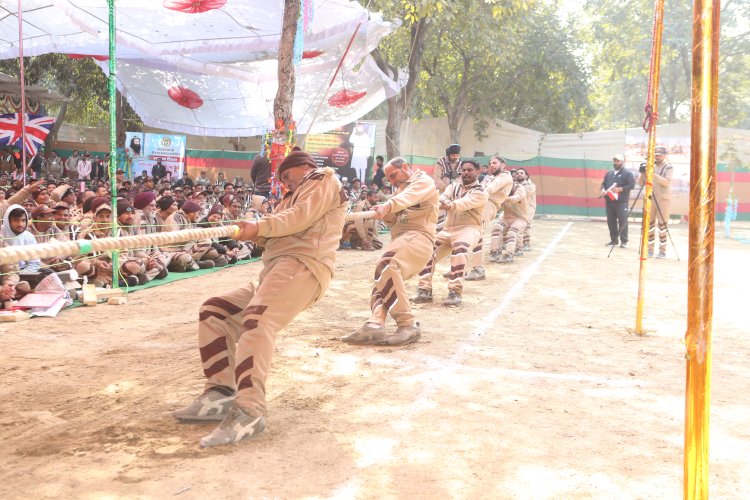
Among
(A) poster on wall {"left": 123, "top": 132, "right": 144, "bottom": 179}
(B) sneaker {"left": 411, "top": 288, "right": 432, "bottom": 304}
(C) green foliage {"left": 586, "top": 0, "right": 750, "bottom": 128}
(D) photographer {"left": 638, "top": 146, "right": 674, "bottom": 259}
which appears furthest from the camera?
(C) green foliage {"left": 586, "top": 0, "right": 750, "bottom": 128}

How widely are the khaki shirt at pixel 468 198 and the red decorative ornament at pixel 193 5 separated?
21.9 feet

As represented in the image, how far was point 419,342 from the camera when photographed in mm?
6781

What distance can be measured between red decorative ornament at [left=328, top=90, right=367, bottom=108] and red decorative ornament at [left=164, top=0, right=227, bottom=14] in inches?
202

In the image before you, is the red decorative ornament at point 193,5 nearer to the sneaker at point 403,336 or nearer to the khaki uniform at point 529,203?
the khaki uniform at point 529,203

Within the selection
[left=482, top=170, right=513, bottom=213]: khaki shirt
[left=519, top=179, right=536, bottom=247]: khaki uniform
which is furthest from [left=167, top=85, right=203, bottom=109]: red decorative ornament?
[left=482, top=170, right=513, bottom=213]: khaki shirt

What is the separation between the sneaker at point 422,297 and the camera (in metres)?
8.95

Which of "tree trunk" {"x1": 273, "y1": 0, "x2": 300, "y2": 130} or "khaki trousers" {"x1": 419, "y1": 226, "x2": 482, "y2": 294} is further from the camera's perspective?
"tree trunk" {"x1": 273, "y1": 0, "x2": 300, "y2": 130}

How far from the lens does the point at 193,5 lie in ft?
45.2

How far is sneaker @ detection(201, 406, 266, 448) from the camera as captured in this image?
405 cm

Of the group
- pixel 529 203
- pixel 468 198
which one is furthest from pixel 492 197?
pixel 529 203

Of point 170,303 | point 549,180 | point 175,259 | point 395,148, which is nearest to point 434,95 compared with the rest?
point 549,180

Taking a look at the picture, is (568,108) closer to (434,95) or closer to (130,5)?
(434,95)

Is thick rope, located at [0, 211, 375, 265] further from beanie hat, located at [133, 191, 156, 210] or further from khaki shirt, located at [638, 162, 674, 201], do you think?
khaki shirt, located at [638, 162, 674, 201]

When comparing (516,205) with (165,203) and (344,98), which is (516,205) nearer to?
(165,203)
